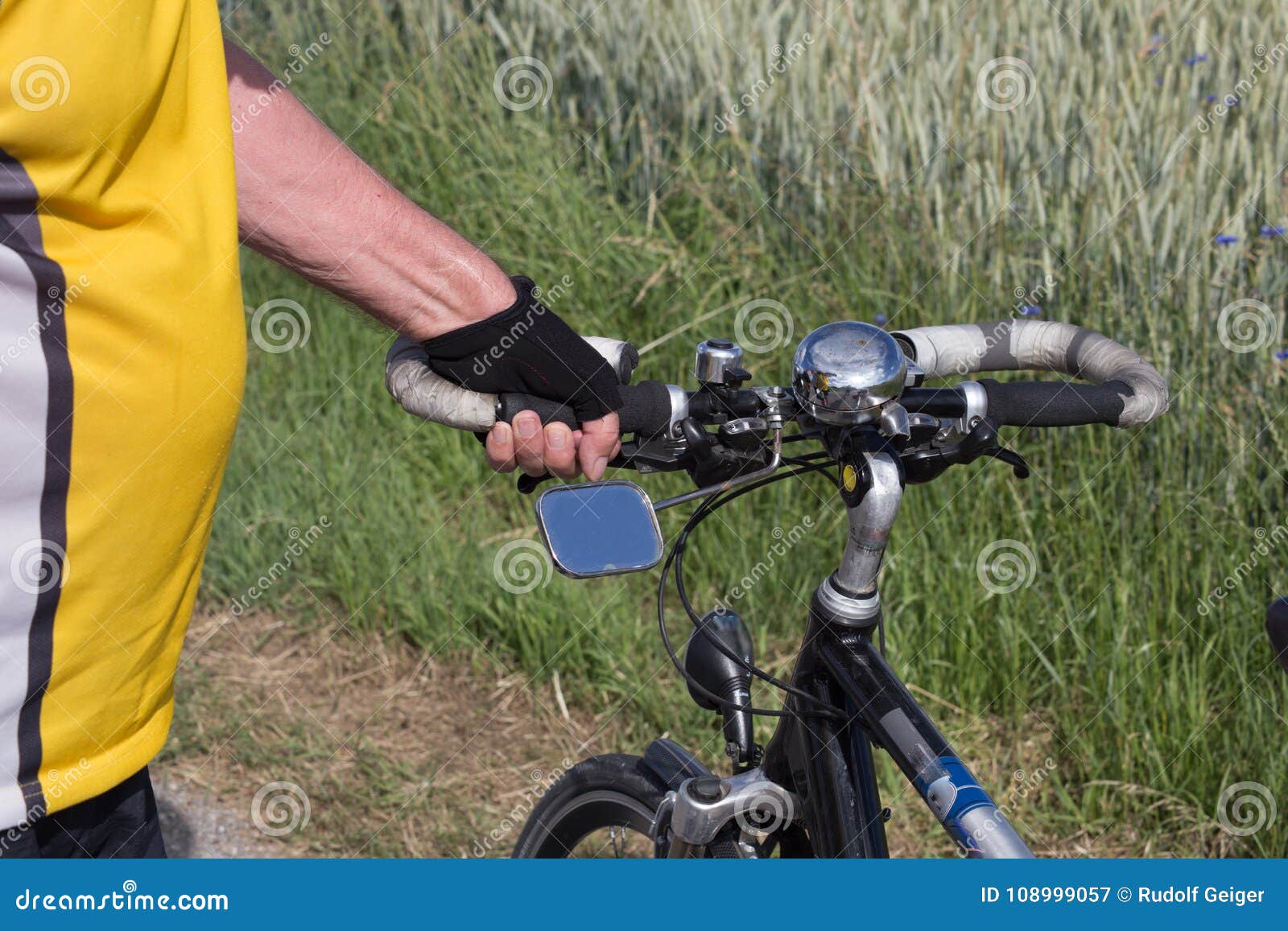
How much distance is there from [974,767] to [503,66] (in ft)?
11.2

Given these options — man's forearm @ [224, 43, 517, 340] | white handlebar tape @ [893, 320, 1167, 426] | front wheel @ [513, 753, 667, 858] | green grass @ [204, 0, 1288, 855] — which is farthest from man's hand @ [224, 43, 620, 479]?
green grass @ [204, 0, 1288, 855]

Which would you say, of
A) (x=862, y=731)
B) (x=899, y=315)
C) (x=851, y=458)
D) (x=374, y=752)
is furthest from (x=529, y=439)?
(x=899, y=315)

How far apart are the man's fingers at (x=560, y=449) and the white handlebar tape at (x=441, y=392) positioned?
0.08 meters

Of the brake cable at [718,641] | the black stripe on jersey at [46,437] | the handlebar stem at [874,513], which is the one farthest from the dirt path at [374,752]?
the black stripe on jersey at [46,437]

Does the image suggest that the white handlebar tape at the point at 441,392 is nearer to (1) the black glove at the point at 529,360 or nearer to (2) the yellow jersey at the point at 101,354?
(1) the black glove at the point at 529,360

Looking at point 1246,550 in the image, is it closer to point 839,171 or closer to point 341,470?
point 839,171

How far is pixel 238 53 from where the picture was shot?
1.84 m

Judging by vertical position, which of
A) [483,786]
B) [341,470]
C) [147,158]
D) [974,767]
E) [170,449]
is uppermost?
[147,158]

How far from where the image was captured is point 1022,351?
177 cm

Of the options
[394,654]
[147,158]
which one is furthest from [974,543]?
[147,158]

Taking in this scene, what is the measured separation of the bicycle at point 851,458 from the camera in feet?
5.14

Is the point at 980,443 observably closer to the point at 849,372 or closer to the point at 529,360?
the point at 849,372

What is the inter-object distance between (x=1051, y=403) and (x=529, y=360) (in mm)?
700

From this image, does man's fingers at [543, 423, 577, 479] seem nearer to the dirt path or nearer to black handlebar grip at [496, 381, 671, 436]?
black handlebar grip at [496, 381, 671, 436]
